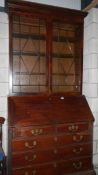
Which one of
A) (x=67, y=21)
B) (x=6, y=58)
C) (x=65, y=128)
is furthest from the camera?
(x=67, y=21)

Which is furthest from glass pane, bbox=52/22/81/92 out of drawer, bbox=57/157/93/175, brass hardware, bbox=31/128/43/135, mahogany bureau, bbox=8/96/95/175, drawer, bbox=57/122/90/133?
drawer, bbox=57/157/93/175

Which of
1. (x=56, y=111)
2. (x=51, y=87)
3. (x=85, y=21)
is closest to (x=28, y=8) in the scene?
(x=85, y=21)

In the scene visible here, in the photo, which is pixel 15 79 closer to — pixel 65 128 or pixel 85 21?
pixel 65 128

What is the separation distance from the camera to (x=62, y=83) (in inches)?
112

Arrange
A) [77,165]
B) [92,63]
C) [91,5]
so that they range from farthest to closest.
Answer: [92,63]
[91,5]
[77,165]

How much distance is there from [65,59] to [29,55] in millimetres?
547

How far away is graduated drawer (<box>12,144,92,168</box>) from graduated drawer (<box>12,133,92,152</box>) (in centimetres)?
6

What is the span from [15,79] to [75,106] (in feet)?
2.94

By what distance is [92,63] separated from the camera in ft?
9.09

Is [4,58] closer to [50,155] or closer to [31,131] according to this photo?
[31,131]

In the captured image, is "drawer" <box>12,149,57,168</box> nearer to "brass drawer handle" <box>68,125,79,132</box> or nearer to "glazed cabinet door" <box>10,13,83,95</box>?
"brass drawer handle" <box>68,125,79,132</box>

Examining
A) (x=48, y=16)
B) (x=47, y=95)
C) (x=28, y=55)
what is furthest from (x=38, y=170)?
(x=48, y=16)

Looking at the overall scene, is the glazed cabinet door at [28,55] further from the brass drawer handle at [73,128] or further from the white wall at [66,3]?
the brass drawer handle at [73,128]

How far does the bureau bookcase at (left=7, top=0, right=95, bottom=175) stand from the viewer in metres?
2.27
